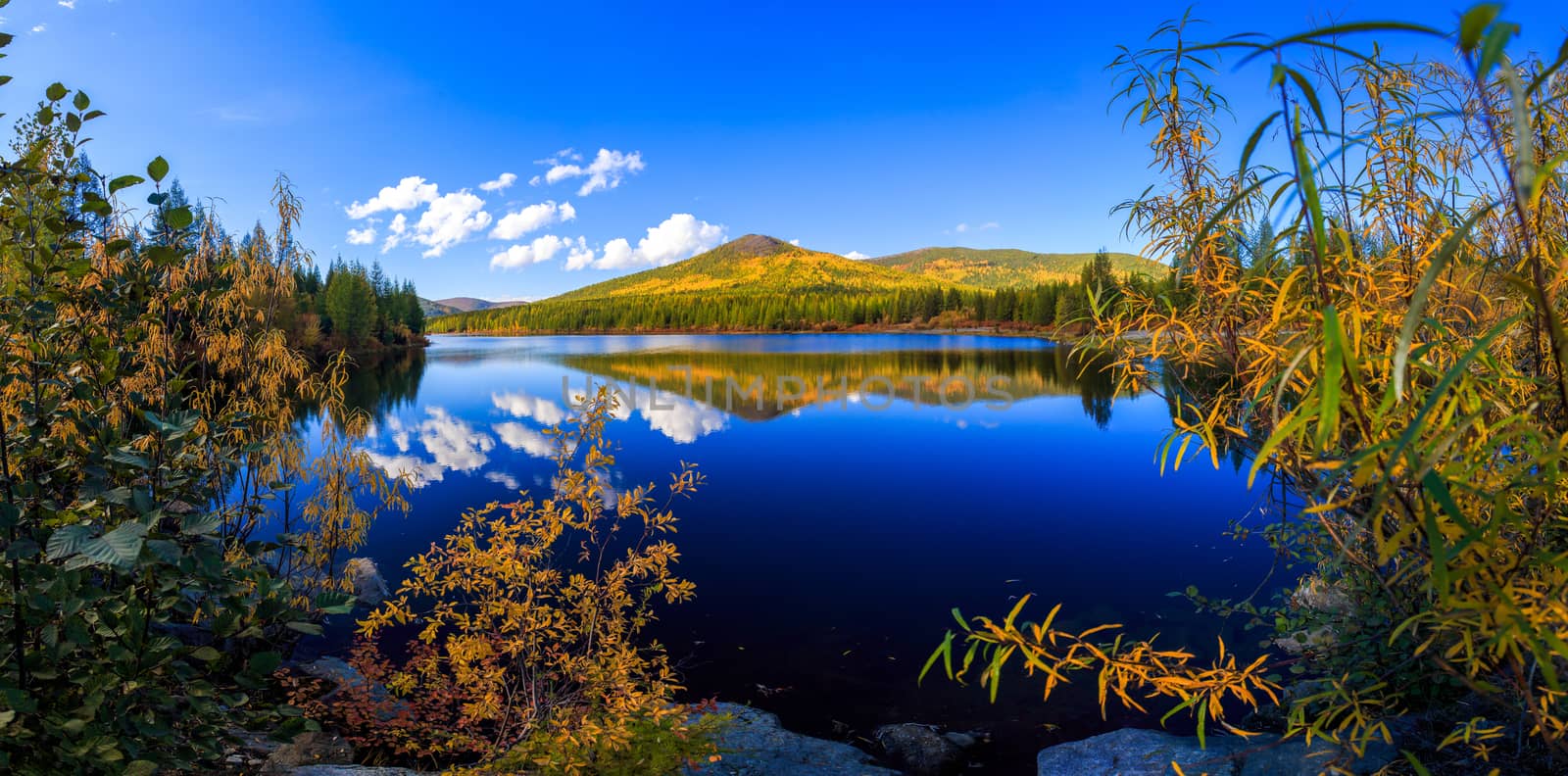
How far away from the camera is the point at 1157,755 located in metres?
4.95

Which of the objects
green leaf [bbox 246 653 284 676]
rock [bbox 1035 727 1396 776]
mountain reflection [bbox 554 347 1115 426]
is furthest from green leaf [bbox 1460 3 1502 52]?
mountain reflection [bbox 554 347 1115 426]

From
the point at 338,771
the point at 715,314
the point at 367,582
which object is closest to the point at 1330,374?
the point at 338,771

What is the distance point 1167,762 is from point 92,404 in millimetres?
6192

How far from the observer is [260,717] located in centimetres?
226

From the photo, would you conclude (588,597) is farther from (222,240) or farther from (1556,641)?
(222,240)

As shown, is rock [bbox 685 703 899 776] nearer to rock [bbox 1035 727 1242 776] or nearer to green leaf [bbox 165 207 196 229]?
rock [bbox 1035 727 1242 776]

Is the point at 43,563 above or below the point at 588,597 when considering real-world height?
above

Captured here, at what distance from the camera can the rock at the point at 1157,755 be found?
4035 mm

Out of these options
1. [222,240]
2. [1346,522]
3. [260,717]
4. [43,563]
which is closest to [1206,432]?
[1346,522]

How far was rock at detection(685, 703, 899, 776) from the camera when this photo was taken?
16.6ft

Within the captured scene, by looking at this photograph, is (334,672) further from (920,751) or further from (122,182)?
(122,182)

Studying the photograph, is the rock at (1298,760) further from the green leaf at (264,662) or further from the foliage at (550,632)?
the green leaf at (264,662)

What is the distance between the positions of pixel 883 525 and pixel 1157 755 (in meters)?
7.56

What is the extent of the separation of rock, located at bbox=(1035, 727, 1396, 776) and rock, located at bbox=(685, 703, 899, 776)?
1.34m
